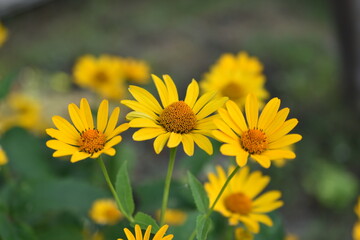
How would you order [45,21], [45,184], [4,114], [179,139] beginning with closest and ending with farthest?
[179,139]
[45,184]
[4,114]
[45,21]

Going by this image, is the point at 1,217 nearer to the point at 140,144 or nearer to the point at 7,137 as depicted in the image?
the point at 7,137

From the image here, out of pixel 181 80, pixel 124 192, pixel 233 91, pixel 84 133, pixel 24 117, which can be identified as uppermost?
pixel 181 80

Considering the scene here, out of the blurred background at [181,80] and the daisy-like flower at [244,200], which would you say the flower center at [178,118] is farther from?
the blurred background at [181,80]

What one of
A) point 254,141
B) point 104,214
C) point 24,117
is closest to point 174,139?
point 254,141

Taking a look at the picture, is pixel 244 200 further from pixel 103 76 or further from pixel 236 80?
pixel 103 76

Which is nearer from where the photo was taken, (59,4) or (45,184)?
(45,184)

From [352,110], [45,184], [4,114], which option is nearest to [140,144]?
[4,114]
